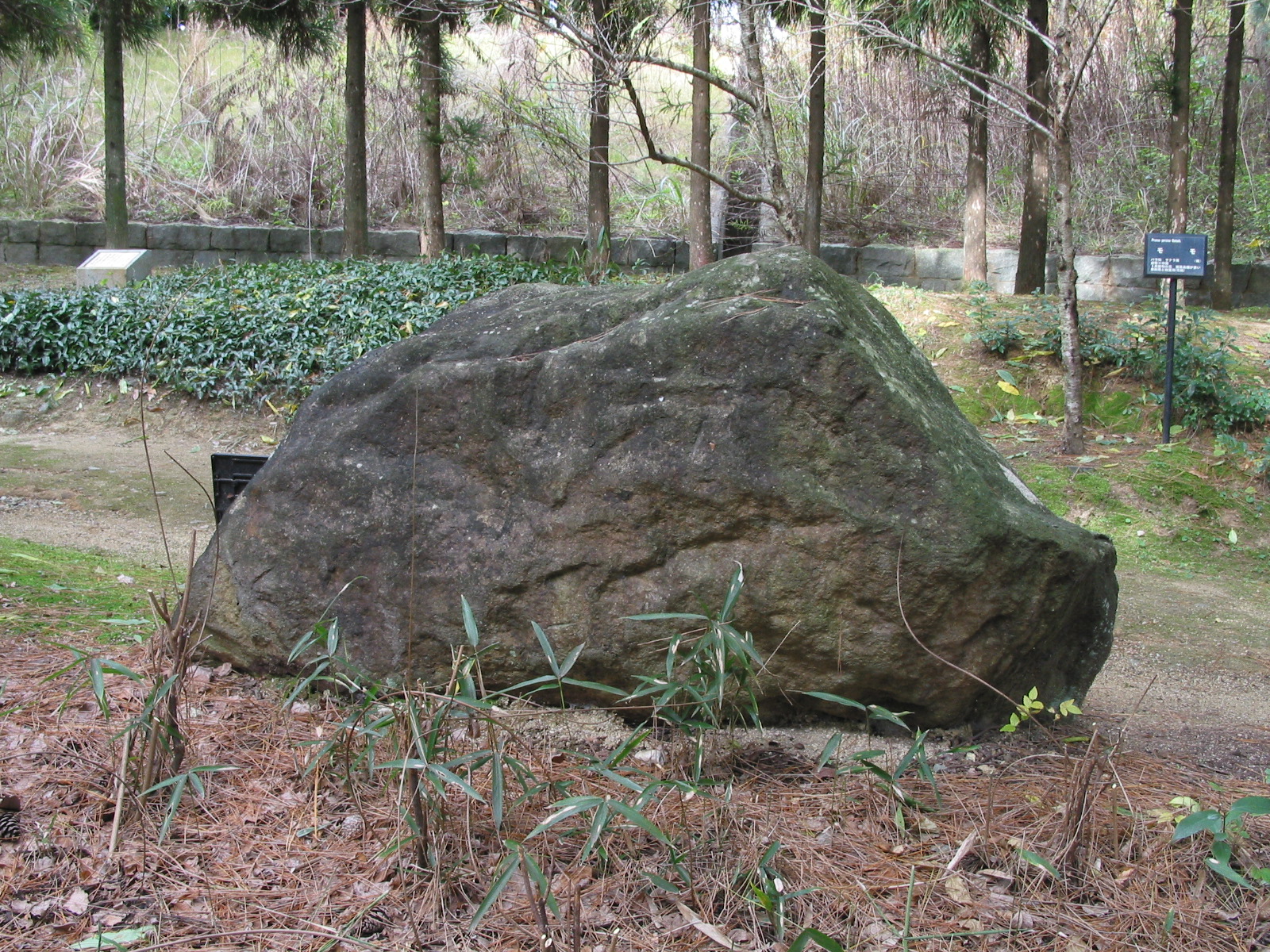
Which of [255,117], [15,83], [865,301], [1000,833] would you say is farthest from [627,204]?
[1000,833]

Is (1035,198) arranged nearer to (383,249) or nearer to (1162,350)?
(1162,350)

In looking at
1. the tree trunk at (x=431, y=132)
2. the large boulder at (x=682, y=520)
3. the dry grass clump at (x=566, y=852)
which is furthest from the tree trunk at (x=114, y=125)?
the dry grass clump at (x=566, y=852)

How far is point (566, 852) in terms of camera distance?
217cm

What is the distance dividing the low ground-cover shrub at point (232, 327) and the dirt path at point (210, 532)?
1.07 ft

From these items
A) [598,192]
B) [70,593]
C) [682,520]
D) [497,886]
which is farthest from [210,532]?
[598,192]

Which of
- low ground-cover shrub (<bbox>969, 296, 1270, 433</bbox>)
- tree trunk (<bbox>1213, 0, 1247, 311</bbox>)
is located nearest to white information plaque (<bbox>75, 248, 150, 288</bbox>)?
low ground-cover shrub (<bbox>969, 296, 1270, 433</bbox>)

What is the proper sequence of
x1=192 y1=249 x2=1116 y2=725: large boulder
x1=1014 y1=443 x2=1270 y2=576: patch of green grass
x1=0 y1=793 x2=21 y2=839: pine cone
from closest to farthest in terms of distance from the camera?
x1=0 y1=793 x2=21 y2=839: pine cone → x1=192 y1=249 x2=1116 y2=725: large boulder → x1=1014 y1=443 x2=1270 y2=576: patch of green grass

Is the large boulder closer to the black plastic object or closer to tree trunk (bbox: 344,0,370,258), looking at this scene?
the black plastic object

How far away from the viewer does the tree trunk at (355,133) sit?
439 inches

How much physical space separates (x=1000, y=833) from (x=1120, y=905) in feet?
0.92

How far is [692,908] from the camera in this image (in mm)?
2025

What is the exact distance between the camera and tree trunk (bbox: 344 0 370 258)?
1116 centimetres

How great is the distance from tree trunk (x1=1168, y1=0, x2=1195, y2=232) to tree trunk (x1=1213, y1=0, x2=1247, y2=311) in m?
0.96

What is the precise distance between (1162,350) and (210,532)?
7224 millimetres
